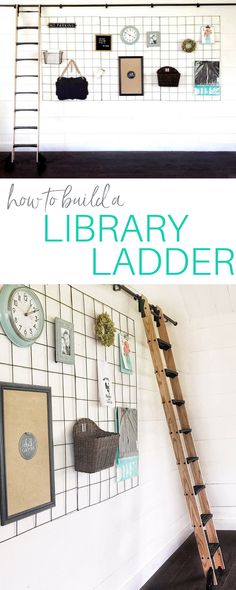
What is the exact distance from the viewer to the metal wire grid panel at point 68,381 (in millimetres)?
2945

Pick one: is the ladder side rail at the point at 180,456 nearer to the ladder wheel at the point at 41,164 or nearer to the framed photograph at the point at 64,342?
the framed photograph at the point at 64,342

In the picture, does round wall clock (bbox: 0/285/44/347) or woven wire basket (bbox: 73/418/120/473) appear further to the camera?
woven wire basket (bbox: 73/418/120/473)

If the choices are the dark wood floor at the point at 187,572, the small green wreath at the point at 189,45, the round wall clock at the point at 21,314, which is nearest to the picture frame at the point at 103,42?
the small green wreath at the point at 189,45

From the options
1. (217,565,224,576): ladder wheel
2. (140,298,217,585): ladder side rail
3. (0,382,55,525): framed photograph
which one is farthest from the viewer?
(217,565,224,576): ladder wheel

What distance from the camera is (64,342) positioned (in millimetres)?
3432

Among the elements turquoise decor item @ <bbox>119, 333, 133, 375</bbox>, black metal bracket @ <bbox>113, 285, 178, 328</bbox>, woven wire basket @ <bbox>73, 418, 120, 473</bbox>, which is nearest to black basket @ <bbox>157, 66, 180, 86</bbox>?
black metal bracket @ <bbox>113, 285, 178, 328</bbox>

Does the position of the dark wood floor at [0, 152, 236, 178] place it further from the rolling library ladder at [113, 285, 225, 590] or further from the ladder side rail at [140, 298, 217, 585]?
the ladder side rail at [140, 298, 217, 585]

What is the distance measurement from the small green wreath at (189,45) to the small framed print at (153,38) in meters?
0.17

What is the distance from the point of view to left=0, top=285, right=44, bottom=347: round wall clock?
9.32 feet

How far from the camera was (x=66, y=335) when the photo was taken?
136 inches

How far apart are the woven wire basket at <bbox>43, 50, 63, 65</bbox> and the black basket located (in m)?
0.66

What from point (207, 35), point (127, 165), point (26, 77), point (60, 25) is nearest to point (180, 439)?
point (127, 165)

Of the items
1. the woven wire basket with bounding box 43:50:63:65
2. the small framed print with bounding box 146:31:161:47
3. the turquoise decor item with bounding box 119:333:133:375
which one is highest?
the small framed print with bounding box 146:31:161:47

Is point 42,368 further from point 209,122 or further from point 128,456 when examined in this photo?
point 209,122
